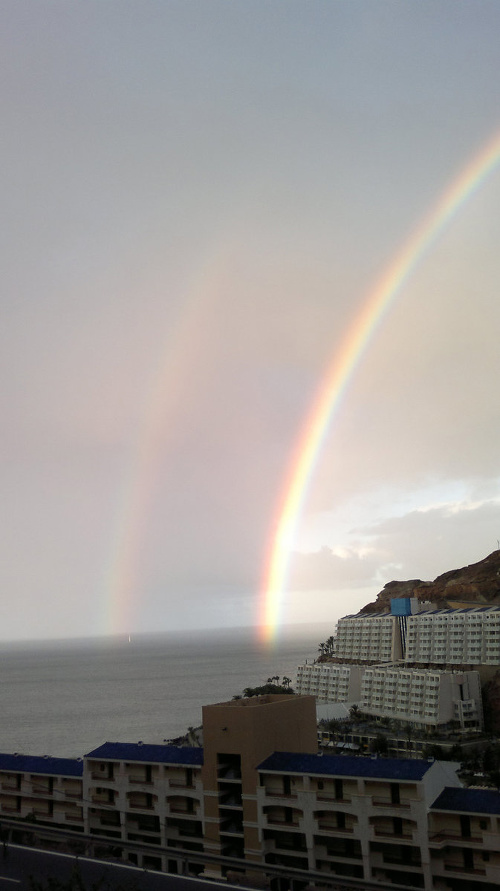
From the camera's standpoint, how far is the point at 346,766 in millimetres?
29703

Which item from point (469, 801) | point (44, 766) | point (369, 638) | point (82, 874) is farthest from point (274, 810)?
point (369, 638)

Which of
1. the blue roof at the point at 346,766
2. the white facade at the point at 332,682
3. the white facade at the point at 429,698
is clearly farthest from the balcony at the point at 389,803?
the white facade at the point at 332,682

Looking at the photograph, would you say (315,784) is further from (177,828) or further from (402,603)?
(402,603)

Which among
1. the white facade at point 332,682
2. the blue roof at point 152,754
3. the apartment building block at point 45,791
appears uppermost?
the blue roof at point 152,754

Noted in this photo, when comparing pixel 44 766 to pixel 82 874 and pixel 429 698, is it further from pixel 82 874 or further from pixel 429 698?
pixel 429 698

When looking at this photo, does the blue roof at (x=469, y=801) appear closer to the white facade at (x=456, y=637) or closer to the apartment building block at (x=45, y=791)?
the apartment building block at (x=45, y=791)

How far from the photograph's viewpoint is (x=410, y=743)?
3159 inches

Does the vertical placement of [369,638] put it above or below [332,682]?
above

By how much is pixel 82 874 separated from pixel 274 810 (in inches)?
381

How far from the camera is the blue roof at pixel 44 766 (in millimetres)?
35531

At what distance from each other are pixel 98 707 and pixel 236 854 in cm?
12768

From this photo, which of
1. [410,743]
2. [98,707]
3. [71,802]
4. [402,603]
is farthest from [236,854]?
[98,707]

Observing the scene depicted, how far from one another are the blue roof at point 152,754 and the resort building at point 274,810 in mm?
69

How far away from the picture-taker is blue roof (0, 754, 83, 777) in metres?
35.5
